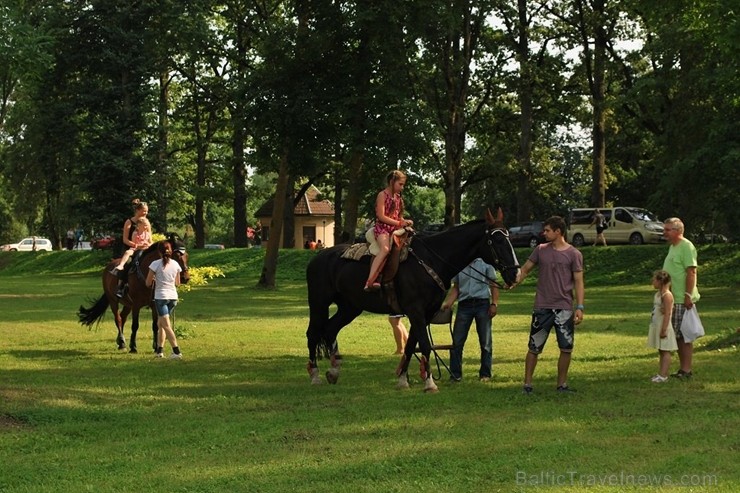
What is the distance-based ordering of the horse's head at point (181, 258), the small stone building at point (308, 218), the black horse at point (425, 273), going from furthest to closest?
the small stone building at point (308, 218)
the horse's head at point (181, 258)
the black horse at point (425, 273)

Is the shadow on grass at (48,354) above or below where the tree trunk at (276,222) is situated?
below

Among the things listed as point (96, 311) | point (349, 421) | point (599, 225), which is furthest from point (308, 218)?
point (349, 421)

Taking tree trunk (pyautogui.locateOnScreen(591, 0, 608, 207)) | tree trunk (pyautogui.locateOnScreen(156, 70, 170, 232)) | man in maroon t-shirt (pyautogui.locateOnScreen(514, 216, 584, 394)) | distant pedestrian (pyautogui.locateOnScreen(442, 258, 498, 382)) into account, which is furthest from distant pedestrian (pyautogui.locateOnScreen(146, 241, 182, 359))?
tree trunk (pyautogui.locateOnScreen(591, 0, 608, 207))

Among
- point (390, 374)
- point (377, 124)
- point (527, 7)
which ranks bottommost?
point (390, 374)

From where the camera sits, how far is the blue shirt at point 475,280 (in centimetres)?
1349

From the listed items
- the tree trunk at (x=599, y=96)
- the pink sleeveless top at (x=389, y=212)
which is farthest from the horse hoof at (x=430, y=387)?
the tree trunk at (x=599, y=96)

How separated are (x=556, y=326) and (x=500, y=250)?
4.44ft

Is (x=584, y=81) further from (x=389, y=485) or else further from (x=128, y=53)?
(x=389, y=485)

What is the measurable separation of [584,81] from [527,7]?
573 centimetres

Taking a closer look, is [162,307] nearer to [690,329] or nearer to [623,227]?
[690,329]

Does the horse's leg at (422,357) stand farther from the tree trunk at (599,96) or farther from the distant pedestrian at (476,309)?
the tree trunk at (599,96)

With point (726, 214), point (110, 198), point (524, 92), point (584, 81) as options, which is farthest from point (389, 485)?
point (584, 81)

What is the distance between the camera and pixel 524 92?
53.2 metres

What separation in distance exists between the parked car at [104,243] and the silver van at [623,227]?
25.5m
